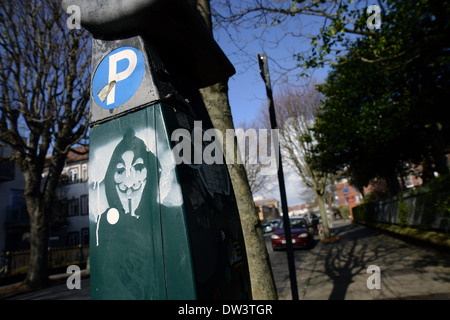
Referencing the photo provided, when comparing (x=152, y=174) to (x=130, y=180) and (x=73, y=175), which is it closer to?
(x=130, y=180)

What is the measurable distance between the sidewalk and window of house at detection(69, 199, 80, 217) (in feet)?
78.8

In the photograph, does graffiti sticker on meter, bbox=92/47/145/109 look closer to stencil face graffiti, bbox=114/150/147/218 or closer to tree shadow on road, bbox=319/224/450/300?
stencil face graffiti, bbox=114/150/147/218

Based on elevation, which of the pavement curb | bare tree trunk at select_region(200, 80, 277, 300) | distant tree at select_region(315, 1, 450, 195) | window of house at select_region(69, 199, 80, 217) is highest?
distant tree at select_region(315, 1, 450, 195)

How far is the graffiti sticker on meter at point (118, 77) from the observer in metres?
1.30

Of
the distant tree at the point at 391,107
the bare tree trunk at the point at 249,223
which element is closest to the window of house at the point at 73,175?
the distant tree at the point at 391,107

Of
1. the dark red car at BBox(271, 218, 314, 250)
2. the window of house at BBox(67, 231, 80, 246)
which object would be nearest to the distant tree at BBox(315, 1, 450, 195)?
the dark red car at BBox(271, 218, 314, 250)

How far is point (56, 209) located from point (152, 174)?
90.3ft

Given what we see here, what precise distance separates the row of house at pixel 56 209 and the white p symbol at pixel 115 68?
20.6m

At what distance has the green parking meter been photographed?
1.06 metres

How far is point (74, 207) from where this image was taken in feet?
86.3

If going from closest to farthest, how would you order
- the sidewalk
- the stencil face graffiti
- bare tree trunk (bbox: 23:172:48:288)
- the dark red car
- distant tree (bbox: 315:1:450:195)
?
the stencil face graffiti
the sidewalk
distant tree (bbox: 315:1:450:195)
bare tree trunk (bbox: 23:172:48:288)
the dark red car

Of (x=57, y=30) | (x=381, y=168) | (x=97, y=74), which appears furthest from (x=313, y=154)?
(x=97, y=74)

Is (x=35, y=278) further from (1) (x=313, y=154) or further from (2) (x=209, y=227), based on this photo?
(1) (x=313, y=154)
